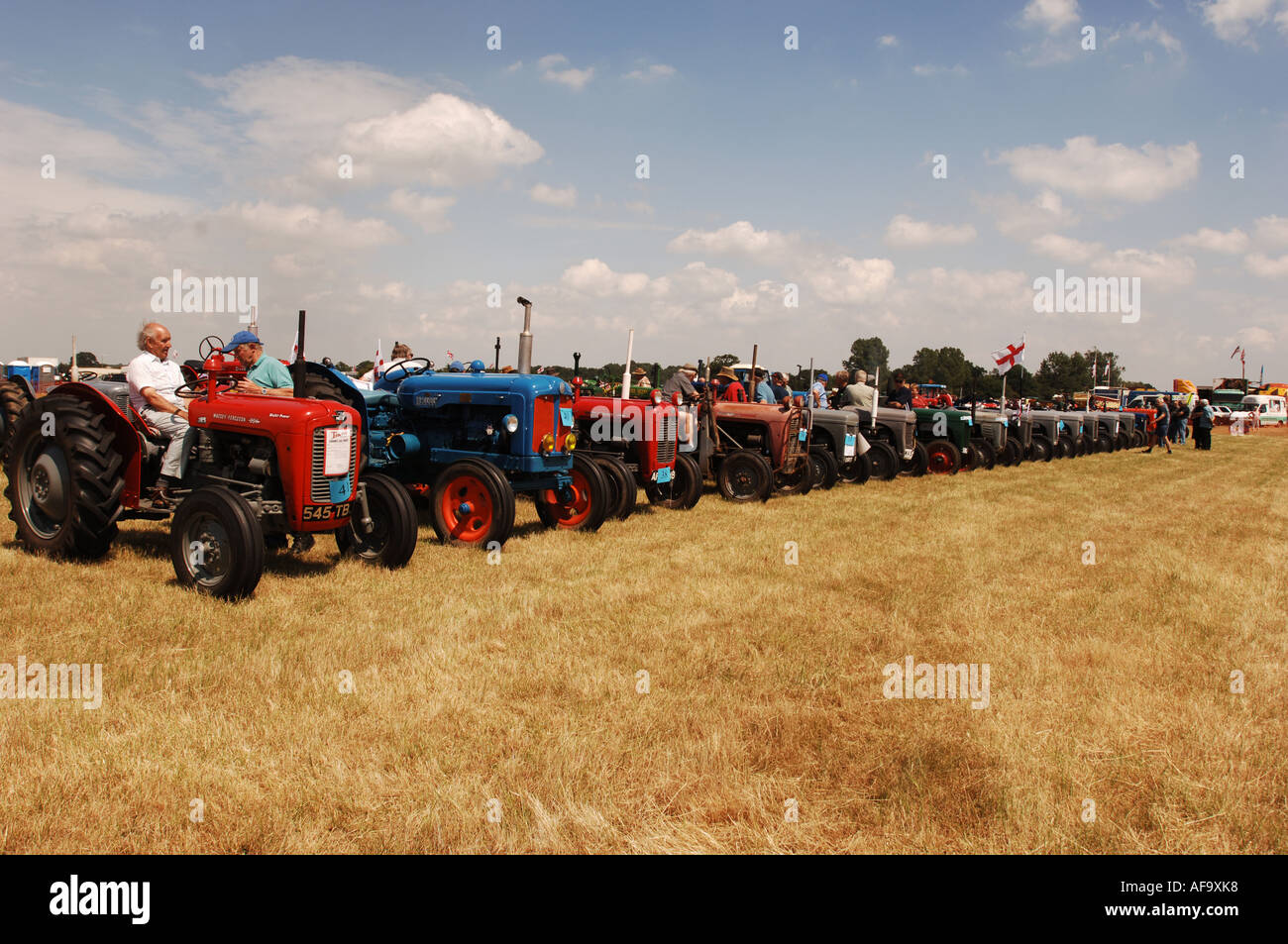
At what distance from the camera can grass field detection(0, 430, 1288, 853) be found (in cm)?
257

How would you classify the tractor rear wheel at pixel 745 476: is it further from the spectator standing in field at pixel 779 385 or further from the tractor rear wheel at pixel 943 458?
the tractor rear wheel at pixel 943 458

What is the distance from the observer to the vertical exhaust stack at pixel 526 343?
6.92 meters

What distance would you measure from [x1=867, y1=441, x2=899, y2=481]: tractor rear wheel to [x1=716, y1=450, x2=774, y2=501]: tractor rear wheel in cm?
357

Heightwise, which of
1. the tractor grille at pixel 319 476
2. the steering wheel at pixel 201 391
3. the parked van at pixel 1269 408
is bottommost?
the tractor grille at pixel 319 476

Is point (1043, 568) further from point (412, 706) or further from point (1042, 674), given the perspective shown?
point (412, 706)

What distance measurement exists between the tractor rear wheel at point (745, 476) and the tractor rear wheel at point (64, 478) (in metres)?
6.44

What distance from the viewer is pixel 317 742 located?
3.00m

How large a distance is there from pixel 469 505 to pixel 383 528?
90 centimetres

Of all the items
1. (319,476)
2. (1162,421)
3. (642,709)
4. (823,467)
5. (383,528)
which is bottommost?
(642,709)

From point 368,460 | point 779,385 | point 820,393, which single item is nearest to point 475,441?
point 368,460

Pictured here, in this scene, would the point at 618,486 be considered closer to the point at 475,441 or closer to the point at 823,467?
the point at 475,441

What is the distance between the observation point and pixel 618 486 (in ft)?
26.2

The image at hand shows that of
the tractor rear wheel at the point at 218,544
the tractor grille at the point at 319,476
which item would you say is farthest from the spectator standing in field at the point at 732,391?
the tractor rear wheel at the point at 218,544
